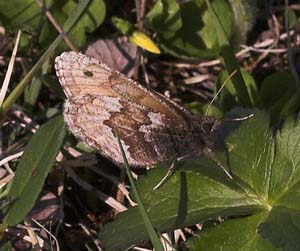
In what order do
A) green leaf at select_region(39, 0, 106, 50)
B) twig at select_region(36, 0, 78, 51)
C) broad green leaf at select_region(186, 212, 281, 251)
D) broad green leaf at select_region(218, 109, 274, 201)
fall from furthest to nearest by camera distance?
green leaf at select_region(39, 0, 106, 50)
twig at select_region(36, 0, 78, 51)
broad green leaf at select_region(218, 109, 274, 201)
broad green leaf at select_region(186, 212, 281, 251)

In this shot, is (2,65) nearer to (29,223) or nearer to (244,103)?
(29,223)

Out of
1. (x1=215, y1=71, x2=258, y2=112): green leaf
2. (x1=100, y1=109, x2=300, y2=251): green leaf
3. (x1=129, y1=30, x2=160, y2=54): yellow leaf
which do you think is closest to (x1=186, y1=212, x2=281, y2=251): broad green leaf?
(x1=100, y1=109, x2=300, y2=251): green leaf

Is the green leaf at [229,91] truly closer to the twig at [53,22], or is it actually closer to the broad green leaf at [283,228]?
the twig at [53,22]

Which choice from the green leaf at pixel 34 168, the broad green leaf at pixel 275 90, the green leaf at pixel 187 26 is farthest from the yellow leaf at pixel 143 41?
the green leaf at pixel 34 168

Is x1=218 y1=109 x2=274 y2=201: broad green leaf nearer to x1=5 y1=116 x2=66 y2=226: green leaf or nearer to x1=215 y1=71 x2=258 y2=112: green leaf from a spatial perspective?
x1=215 y1=71 x2=258 y2=112: green leaf

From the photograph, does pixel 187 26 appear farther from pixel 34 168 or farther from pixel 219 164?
pixel 34 168

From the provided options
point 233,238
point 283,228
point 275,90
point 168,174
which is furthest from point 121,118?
point 275,90
